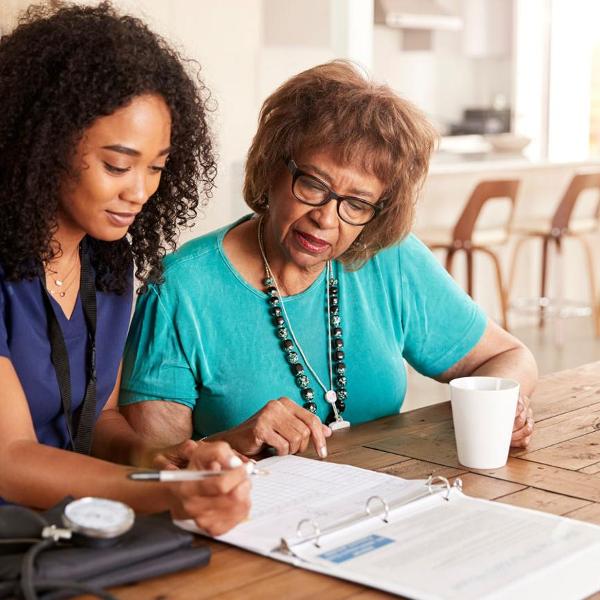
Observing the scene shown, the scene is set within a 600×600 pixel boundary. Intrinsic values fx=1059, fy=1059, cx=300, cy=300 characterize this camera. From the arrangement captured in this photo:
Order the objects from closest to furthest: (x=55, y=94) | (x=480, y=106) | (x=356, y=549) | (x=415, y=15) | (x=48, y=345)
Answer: (x=356, y=549) → (x=55, y=94) → (x=48, y=345) → (x=415, y=15) → (x=480, y=106)

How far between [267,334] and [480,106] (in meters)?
7.57

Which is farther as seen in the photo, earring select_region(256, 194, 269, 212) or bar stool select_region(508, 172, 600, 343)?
bar stool select_region(508, 172, 600, 343)

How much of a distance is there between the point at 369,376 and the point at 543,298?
4.37 metres

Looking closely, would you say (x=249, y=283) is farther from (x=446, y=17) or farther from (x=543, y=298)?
(x=446, y=17)

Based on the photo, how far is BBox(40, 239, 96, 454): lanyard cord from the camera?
1521mm

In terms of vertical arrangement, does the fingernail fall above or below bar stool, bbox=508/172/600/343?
above

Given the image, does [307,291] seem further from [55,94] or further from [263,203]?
[55,94]

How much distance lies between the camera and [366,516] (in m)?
1.24

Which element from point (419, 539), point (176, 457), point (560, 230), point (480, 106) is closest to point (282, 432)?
point (176, 457)

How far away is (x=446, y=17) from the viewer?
812cm

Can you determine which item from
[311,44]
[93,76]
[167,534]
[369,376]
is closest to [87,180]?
[93,76]

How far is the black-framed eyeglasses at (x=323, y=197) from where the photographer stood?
1.85 m

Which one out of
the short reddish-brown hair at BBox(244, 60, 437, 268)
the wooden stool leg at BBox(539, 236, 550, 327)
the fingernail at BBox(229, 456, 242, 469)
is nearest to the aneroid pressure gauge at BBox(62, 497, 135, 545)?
the fingernail at BBox(229, 456, 242, 469)

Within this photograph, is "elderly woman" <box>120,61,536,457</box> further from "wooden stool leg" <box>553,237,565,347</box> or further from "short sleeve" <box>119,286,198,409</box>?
"wooden stool leg" <box>553,237,565,347</box>
